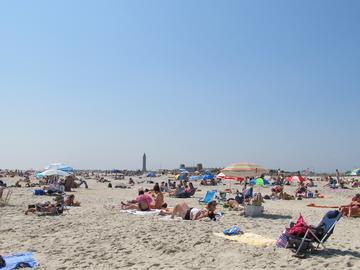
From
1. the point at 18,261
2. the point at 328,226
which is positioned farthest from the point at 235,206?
the point at 18,261

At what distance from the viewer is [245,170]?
42.9 ft

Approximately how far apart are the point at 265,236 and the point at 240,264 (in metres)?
2.38

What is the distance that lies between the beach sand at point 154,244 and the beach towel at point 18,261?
0.15 meters

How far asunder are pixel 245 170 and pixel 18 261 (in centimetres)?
816

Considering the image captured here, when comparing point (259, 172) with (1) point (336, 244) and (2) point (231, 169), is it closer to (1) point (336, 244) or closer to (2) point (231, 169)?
(2) point (231, 169)

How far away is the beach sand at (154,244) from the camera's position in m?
6.23

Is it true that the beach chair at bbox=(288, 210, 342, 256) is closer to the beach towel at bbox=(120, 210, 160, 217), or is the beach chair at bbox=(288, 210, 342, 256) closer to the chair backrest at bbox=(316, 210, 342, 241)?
the chair backrest at bbox=(316, 210, 342, 241)

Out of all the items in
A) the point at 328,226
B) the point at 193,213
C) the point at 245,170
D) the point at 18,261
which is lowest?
the point at 18,261

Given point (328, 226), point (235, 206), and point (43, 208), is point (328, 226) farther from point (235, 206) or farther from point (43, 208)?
point (43, 208)

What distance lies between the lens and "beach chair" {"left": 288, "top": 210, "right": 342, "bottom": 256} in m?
6.57

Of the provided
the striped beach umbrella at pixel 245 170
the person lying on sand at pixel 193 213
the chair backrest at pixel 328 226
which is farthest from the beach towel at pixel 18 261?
the striped beach umbrella at pixel 245 170

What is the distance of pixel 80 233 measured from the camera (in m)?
8.93

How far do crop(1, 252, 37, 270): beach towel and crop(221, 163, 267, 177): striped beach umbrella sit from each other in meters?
7.70

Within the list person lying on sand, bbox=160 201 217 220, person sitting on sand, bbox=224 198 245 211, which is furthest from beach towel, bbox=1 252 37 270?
person sitting on sand, bbox=224 198 245 211
